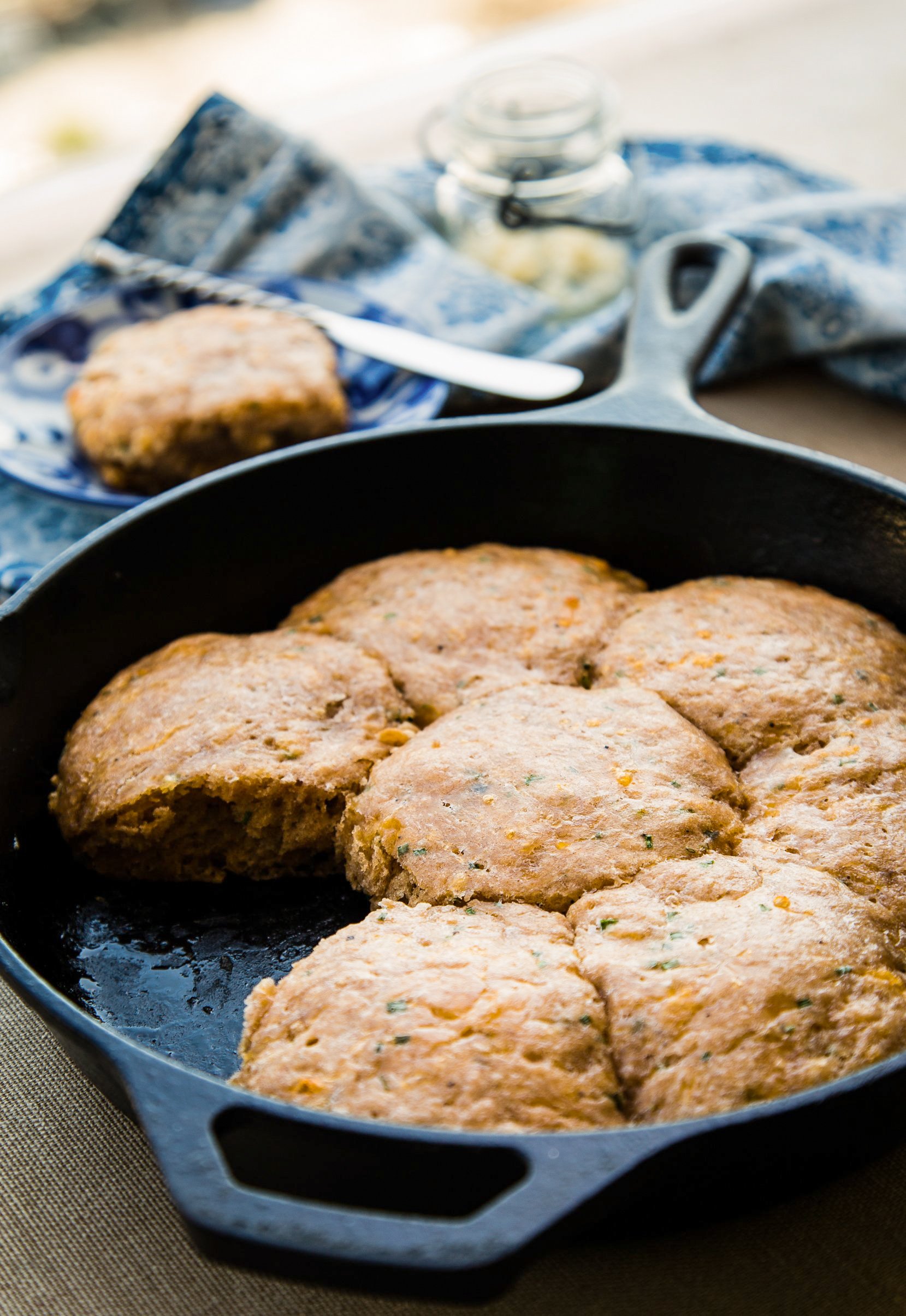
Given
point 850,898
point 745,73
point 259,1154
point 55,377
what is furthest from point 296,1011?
point 745,73

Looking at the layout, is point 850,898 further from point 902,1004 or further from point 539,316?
point 539,316

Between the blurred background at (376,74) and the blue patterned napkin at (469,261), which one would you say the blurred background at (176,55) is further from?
the blue patterned napkin at (469,261)

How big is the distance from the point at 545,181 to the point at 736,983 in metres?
2.06

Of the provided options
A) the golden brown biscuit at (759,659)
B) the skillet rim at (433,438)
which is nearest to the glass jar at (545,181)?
the skillet rim at (433,438)

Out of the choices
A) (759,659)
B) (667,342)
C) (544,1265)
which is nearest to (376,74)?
(667,342)

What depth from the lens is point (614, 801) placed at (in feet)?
4.71

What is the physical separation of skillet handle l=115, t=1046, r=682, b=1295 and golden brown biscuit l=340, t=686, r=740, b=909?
40 cm

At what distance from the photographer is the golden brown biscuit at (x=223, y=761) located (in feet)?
5.17

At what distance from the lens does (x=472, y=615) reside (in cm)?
177

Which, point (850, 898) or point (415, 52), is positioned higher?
point (415, 52)

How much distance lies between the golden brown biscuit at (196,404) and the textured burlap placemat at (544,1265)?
1.33 meters

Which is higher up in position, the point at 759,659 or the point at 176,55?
the point at 176,55

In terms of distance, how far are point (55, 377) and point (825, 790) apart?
1.85 m

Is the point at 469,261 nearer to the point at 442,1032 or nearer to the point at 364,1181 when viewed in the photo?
the point at 442,1032
